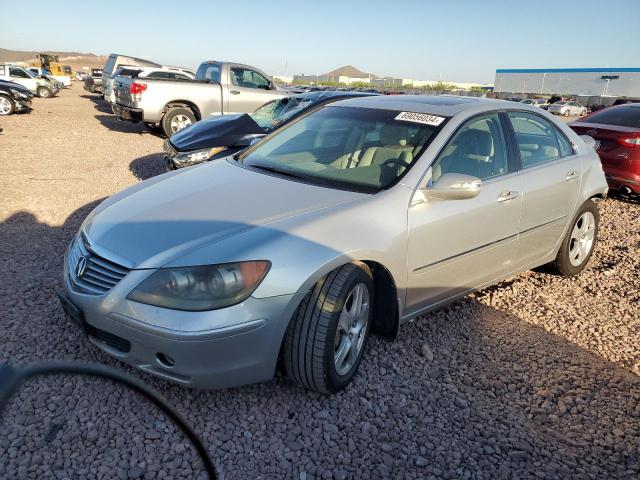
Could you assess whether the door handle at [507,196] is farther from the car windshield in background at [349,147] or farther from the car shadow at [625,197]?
the car shadow at [625,197]

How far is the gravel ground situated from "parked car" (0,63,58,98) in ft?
79.3

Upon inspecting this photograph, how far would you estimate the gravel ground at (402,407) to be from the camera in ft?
7.80

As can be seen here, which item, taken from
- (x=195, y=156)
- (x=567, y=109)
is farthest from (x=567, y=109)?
(x=195, y=156)

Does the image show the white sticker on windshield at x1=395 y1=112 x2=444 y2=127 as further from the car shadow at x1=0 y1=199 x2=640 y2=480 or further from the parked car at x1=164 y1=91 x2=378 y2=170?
→ the parked car at x1=164 y1=91 x2=378 y2=170

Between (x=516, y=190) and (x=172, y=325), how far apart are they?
263 centimetres

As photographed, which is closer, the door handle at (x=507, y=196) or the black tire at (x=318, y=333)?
the black tire at (x=318, y=333)

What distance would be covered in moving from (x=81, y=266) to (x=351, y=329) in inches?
60.0

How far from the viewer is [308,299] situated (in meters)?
2.59

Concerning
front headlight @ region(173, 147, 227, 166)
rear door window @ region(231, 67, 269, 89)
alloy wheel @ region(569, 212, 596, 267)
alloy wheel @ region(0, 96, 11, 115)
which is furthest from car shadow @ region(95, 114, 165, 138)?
alloy wheel @ region(569, 212, 596, 267)

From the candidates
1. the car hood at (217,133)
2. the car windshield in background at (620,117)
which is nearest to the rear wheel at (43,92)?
the car hood at (217,133)

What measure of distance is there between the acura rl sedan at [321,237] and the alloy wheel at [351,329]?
1 cm

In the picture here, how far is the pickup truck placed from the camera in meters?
11.6

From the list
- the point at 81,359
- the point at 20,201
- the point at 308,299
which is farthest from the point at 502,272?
the point at 20,201

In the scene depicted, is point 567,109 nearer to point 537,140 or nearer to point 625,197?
point 625,197
